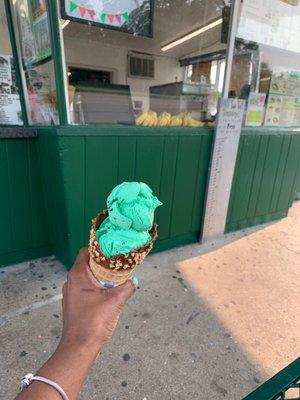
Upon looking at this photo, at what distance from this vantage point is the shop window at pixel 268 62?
326 centimetres

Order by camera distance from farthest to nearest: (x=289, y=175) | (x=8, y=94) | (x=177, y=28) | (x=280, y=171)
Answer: (x=289, y=175), (x=280, y=171), (x=177, y=28), (x=8, y=94)

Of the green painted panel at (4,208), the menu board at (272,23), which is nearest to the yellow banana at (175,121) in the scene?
the menu board at (272,23)

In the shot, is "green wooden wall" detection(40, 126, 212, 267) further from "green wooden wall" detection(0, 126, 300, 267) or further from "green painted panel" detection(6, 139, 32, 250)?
"green painted panel" detection(6, 139, 32, 250)

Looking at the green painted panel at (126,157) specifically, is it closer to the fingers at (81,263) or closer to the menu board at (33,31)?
the menu board at (33,31)

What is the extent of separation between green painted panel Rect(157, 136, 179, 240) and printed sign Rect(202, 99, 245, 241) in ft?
1.64

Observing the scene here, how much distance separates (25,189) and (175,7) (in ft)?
9.24

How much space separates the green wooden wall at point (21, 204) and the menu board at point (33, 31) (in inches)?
28.1

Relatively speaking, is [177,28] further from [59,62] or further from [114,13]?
[59,62]

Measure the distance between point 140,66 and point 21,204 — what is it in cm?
239

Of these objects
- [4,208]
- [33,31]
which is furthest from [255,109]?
[4,208]

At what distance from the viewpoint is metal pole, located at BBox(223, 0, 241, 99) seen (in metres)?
2.99

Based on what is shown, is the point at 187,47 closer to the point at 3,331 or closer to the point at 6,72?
the point at 6,72

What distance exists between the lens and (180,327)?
7.43ft

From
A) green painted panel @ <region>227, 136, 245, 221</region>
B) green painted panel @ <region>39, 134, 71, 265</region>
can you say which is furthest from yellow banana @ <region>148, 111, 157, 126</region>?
green painted panel @ <region>227, 136, 245, 221</region>
